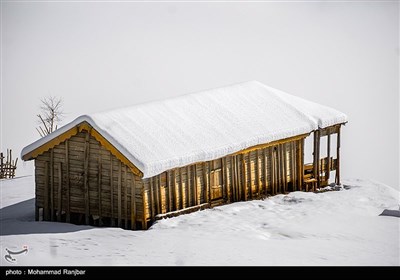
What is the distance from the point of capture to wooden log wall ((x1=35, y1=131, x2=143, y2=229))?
3378cm

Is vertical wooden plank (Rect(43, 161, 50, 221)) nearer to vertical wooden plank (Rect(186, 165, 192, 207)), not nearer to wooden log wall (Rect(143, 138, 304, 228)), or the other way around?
wooden log wall (Rect(143, 138, 304, 228))

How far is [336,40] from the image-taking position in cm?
8962

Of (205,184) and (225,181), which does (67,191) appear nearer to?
(205,184)

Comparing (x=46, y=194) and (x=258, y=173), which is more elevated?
(x=258, y=173)

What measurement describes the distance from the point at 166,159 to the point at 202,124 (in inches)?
150

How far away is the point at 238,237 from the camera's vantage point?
32562mm

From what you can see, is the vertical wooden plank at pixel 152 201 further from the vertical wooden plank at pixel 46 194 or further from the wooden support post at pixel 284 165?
the wooden support post at pixel 284 165

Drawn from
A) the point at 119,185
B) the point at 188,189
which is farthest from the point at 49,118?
the point at 119,185

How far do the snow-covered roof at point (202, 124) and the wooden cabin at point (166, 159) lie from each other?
1.8 inches

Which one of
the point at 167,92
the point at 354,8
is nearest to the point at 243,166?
the point at 167,92

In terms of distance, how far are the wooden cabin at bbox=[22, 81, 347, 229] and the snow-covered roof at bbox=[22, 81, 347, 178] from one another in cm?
4

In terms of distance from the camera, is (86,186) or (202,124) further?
(202,124)

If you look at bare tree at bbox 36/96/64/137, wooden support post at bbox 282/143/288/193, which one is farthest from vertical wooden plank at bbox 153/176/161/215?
bare tree at bbox 36/96/64/137

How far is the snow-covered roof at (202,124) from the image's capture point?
33.8 metres
